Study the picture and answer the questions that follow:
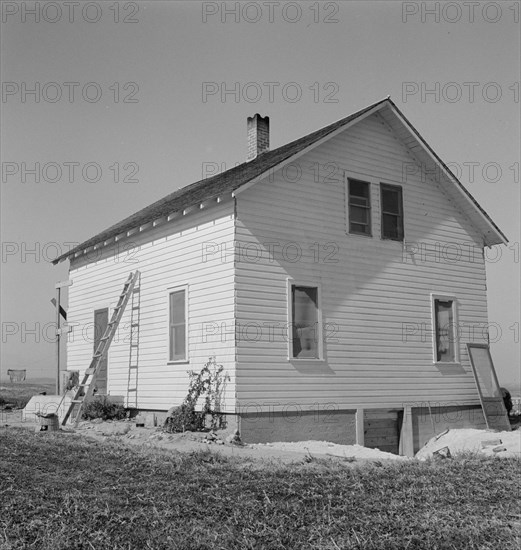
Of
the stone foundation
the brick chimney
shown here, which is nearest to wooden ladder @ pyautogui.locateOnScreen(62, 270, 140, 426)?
the stone foundation

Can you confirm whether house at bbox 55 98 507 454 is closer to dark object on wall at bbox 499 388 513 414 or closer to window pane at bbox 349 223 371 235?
window pane at bbox 349 223 371 235

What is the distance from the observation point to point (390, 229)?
1891 cm

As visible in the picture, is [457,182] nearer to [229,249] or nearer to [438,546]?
[229,249]

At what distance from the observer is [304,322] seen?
16.6 metres

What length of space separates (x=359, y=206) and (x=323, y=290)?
262cm

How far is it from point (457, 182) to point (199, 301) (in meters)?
7.82

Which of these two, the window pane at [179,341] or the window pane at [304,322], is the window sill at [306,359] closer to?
the window pane at [304,322]

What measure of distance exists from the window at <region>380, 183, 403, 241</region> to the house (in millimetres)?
40

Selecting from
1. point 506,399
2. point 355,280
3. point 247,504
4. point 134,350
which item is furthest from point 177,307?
point 247,504

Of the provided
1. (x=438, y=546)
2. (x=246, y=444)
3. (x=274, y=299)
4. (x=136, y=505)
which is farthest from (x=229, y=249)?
(x=438, y=546)

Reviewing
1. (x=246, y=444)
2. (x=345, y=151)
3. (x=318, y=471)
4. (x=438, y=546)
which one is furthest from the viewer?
(x=345, y=151)

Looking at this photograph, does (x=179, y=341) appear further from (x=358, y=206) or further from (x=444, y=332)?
(x=444, y=332)

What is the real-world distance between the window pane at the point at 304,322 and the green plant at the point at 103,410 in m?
5.17

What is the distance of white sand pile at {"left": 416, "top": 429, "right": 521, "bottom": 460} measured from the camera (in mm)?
14278
